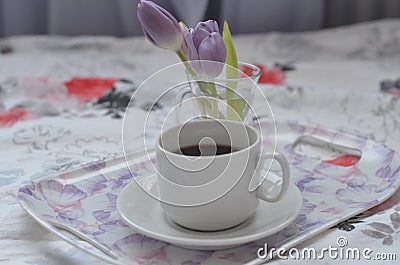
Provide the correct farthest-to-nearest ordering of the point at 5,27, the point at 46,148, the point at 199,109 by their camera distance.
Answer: the point at 5,27 < the point at 46,148 < the point at 199,109

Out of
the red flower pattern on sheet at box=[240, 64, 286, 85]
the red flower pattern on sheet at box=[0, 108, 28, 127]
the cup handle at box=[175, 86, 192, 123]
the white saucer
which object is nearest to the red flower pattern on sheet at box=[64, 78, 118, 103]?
the red flower pattern on sheet at box=[0, 108, 28, 127]

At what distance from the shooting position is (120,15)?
4.80 ft

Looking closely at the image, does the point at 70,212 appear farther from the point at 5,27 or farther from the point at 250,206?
the point at 5,27

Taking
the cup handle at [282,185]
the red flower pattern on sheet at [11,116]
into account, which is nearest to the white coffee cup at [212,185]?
the cup handle at [282,185]

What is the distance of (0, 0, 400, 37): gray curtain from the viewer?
143 cm

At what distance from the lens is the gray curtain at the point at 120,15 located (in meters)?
1.43

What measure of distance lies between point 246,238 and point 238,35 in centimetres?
91

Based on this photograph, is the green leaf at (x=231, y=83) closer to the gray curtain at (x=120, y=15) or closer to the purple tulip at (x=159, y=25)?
the purple tulip at (x=159, y=25)

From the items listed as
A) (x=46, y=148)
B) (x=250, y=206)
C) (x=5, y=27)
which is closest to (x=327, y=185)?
(x=250, y=206)

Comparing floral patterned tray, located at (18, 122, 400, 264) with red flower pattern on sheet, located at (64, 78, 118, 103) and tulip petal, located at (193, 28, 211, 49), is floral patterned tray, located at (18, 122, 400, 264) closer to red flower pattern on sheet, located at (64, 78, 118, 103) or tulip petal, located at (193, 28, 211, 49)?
tulip petal, located at (193, 28, 211, 49)

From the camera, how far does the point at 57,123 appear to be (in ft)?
3.14

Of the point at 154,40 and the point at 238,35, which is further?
the point at 238,35

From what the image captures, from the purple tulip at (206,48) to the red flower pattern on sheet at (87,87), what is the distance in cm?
51

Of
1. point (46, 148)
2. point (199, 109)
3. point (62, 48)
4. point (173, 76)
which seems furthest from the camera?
point (62, 48)
